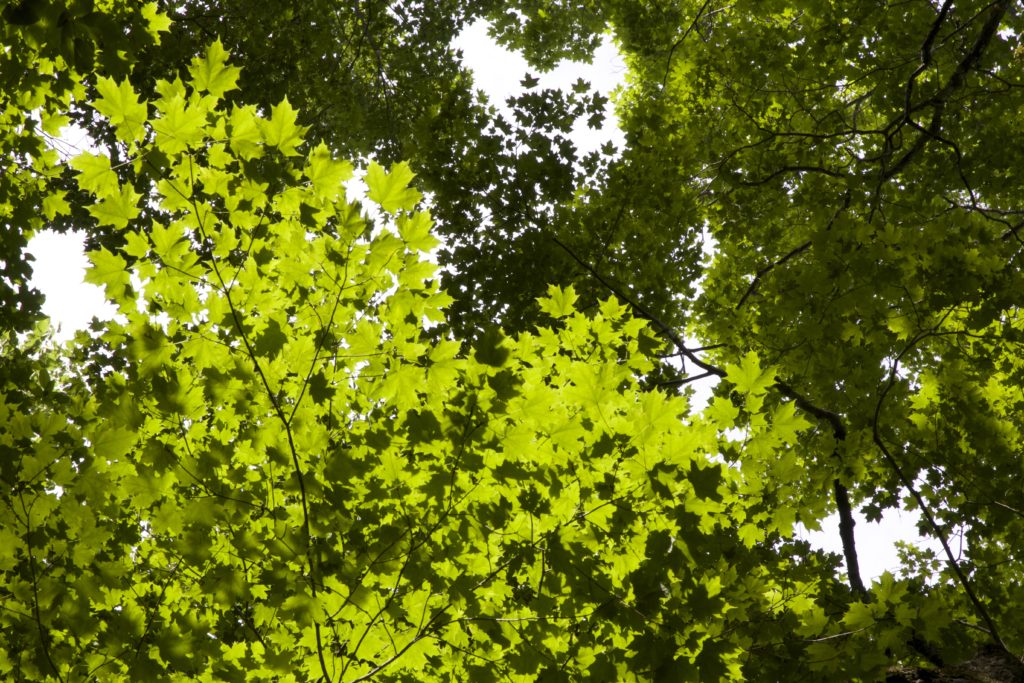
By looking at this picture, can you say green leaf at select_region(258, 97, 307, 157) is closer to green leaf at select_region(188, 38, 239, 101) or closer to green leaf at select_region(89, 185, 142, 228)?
green leaf at select_region(188, 38, 239, 101)

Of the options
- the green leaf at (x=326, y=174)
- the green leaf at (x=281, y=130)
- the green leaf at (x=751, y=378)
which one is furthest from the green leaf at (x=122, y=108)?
the green leaf at (x=751, y=378)

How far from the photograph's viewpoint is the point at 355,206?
2115 millimetres

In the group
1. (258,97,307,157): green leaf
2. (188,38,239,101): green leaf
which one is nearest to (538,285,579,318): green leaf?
(258,97,307,157): green leaf

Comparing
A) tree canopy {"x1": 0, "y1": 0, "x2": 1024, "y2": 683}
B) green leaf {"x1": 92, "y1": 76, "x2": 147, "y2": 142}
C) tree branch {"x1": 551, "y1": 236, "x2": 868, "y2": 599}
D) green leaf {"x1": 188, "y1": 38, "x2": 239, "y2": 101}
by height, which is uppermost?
tree branch {"x1": 551, "y1": 236, "x2": 868, "y2": 599}

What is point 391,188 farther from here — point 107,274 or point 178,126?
point 107,274

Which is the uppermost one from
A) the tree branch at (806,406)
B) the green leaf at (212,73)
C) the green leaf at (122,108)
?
the tree branch at (806,406)

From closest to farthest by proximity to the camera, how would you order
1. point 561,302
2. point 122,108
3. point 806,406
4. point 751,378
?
point 122,108 < point 751,378 < point 561,302 < point 806,406

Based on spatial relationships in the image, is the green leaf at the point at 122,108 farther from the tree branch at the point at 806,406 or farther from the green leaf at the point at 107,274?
the tree branch at the point at 806,406

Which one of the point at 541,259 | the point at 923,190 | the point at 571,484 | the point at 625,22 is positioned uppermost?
the point at 625,22

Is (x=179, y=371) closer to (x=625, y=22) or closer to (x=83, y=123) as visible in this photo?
(x=83, y=123)

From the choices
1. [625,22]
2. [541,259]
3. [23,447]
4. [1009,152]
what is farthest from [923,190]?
[23,447]

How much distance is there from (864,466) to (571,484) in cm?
312

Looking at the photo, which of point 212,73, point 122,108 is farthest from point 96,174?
point 212,73

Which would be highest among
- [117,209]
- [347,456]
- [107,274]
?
[117,209]
